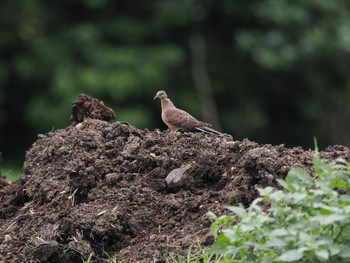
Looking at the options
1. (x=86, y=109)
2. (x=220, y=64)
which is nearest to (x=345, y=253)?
(x=86, y=109)

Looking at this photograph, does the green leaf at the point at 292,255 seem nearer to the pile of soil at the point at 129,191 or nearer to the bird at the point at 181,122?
the pile of soil at the point at 129,191

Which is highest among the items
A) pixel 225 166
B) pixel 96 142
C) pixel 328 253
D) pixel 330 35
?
pixel 330 35

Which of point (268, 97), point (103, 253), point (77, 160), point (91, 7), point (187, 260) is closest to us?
point (187, 260)

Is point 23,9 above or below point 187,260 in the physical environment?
above

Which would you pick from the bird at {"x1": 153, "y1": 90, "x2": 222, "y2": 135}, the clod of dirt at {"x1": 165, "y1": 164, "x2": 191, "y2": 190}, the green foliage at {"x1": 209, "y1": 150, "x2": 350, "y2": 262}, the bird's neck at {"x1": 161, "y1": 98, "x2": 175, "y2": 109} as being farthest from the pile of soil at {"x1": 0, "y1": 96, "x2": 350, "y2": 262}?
the bird's neck at {"x1": 161, "y1": 98, "x2": 175, "y2": 109}

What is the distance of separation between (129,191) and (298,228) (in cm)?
181

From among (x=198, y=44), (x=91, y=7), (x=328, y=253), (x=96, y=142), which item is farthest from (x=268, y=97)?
(x=328, y=253)

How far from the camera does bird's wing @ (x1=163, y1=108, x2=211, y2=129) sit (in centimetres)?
799

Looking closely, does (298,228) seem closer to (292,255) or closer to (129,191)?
(292,255)

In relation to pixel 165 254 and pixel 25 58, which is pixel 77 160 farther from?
pixel 25 58

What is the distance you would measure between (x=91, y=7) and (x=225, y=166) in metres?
14.4

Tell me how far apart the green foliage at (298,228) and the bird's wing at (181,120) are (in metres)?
3.37

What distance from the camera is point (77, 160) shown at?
6.37 m

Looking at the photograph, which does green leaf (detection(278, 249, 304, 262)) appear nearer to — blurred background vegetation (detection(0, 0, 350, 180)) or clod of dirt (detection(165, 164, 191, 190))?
clod of dirt (detection(165, 164, 191, 190))
